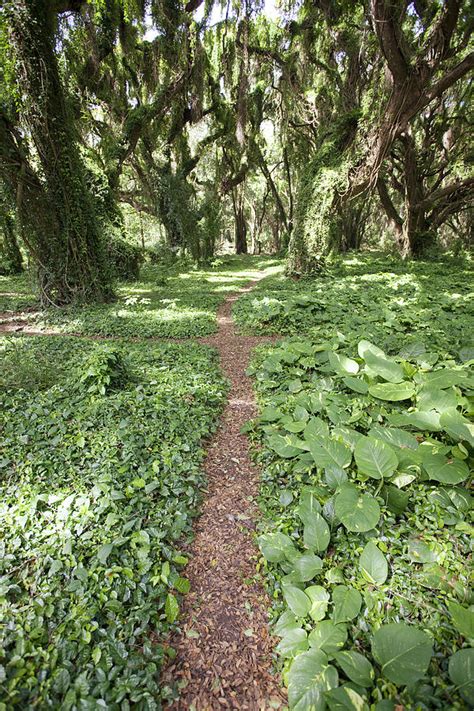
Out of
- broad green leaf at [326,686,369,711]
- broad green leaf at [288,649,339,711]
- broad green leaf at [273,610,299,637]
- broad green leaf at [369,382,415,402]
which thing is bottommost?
broad green leaf at [273,610,299,637]

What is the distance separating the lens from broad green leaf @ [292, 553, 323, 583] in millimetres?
1937

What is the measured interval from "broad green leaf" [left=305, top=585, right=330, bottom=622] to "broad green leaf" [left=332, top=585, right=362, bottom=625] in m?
0.05

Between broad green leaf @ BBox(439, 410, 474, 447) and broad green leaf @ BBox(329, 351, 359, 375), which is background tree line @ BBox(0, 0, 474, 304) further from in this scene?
broad green leaf @ BBox(439, 410, 474, 447)

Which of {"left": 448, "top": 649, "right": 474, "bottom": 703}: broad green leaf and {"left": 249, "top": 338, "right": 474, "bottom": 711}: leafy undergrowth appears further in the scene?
{"left": 249, "top": 338, "right": 474, "bottom": 711}: leafy undergrowth

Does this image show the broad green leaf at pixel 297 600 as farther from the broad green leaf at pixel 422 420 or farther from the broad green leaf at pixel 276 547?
the broad green leaf at pixel 422 420

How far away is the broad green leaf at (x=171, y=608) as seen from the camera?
1929mm

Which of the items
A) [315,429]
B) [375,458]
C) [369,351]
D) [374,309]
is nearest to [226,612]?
[375,458]

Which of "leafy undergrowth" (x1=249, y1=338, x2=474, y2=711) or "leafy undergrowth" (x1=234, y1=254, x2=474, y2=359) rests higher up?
"leafy undergrowth" (x1=234, y1=254, x2=474, y2=359)

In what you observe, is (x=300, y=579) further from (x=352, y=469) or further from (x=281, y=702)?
(x=352, y=469)

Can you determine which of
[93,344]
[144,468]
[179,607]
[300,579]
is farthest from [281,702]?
[93,344]

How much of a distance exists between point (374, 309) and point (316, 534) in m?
5.63

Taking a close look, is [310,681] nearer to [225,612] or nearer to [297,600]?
[297,600]

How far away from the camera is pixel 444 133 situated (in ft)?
50.5

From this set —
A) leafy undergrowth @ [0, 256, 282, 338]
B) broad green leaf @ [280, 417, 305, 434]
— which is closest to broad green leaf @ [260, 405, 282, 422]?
broad green leaf @ [280, 417, 305, 434]
